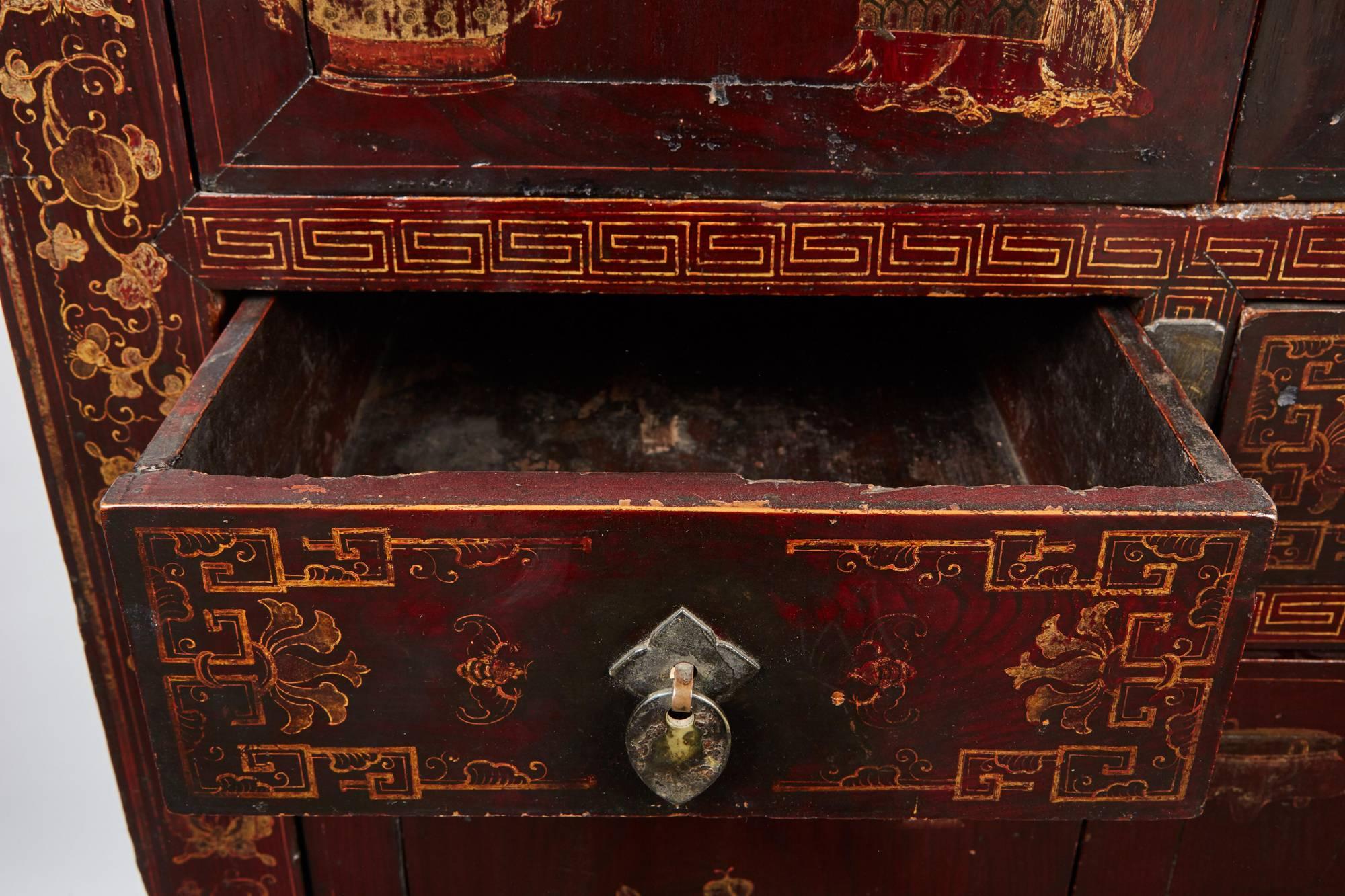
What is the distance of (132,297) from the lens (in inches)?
35.6

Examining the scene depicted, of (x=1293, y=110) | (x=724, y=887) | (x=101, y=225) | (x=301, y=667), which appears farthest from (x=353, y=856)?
(x=1293, y=110)

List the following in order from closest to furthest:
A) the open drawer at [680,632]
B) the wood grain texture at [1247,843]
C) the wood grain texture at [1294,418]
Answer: the open drawer at [680,632]
the wood grain texture at [1294,418]
the wood grain texture at [1247,843]

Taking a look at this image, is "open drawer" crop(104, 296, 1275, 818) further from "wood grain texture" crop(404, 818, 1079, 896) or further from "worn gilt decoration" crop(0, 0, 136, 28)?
"wood grain texture" crop(404, 818, 1079, 896)

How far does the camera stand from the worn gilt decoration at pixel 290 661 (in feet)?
2.19

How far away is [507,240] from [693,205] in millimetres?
131

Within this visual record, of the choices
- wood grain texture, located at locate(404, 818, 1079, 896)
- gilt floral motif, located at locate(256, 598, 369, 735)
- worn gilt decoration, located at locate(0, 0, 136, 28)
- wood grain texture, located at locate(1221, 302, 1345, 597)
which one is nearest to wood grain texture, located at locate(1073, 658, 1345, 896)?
wood grain texture, located at locate(404, 818, 1079, 896)

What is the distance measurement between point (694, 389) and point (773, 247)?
30 centimetres

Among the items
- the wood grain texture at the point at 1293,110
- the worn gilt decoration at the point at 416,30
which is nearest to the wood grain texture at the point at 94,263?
the worn gilt decoration at the point at 416,30

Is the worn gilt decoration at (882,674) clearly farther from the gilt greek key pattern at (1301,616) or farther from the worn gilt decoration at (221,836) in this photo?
the worn gilt decoration at (221,836)

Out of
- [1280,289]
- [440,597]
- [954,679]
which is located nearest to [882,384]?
[1280,289]

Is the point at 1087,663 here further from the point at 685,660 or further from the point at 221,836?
the point at 221,836

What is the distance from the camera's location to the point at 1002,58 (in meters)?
0.83

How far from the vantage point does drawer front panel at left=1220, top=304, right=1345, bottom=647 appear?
2.98 ft

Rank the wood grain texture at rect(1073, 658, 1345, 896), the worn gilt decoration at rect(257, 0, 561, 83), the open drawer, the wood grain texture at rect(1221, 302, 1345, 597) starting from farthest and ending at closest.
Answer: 1. the wood grain texture at rect(1073, 658, 1345, 896)
2. the wood grain texture at rect(1221, 302, 1345, 597)
3. the worn gilt decoration at rect(257, 0, 561, 83)
4. the open drawer
